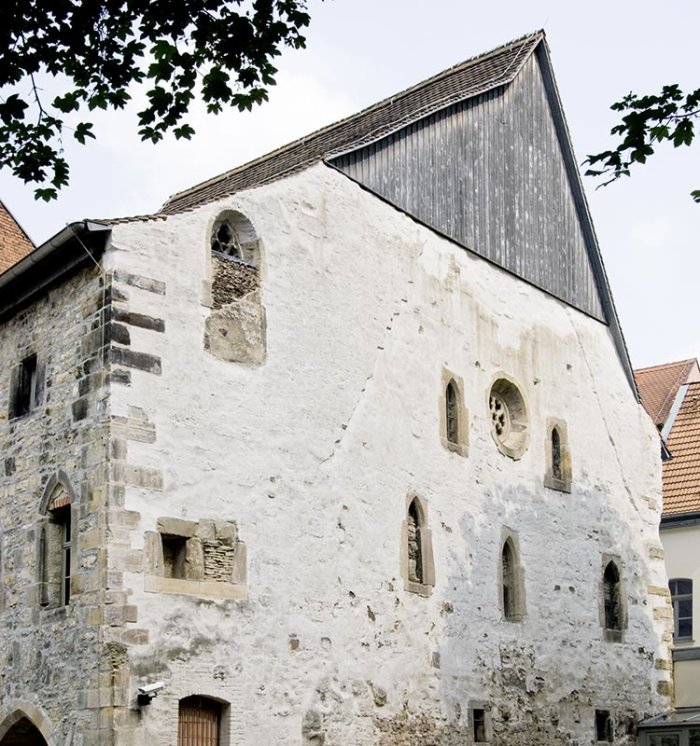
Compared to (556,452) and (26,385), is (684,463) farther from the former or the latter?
(26,385)

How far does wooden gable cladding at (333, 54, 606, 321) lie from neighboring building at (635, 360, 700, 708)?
451cm

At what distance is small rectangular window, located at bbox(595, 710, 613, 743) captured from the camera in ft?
61.6

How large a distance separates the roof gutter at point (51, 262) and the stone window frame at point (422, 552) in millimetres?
4795

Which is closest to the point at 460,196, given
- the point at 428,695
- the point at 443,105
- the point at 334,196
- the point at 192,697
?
the point at 443,105

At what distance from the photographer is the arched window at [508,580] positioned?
17750 millimetres

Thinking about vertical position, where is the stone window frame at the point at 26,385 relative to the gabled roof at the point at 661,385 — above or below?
below

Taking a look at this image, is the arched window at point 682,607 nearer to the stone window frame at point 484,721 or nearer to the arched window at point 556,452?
the arched window at point 556,452

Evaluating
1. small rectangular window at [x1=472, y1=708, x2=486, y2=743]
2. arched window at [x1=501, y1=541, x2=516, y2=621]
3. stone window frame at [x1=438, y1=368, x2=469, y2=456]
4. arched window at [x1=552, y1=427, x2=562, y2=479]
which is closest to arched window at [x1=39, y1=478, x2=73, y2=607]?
stone window frame at [x1=438, y1=368, x2=469, y2=456]

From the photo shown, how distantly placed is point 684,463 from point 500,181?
26.2ft

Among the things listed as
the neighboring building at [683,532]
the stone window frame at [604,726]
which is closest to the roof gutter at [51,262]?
the stone window frame at [604,726]

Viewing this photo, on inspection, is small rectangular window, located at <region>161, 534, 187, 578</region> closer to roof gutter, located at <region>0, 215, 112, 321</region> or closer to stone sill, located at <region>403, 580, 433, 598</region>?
roof gutter, located at <region>0, 215, 112, 321</region>

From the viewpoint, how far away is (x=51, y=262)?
14.3 m

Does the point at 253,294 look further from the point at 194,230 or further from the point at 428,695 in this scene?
the point at 428,695

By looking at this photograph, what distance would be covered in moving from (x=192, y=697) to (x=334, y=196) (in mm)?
6030
